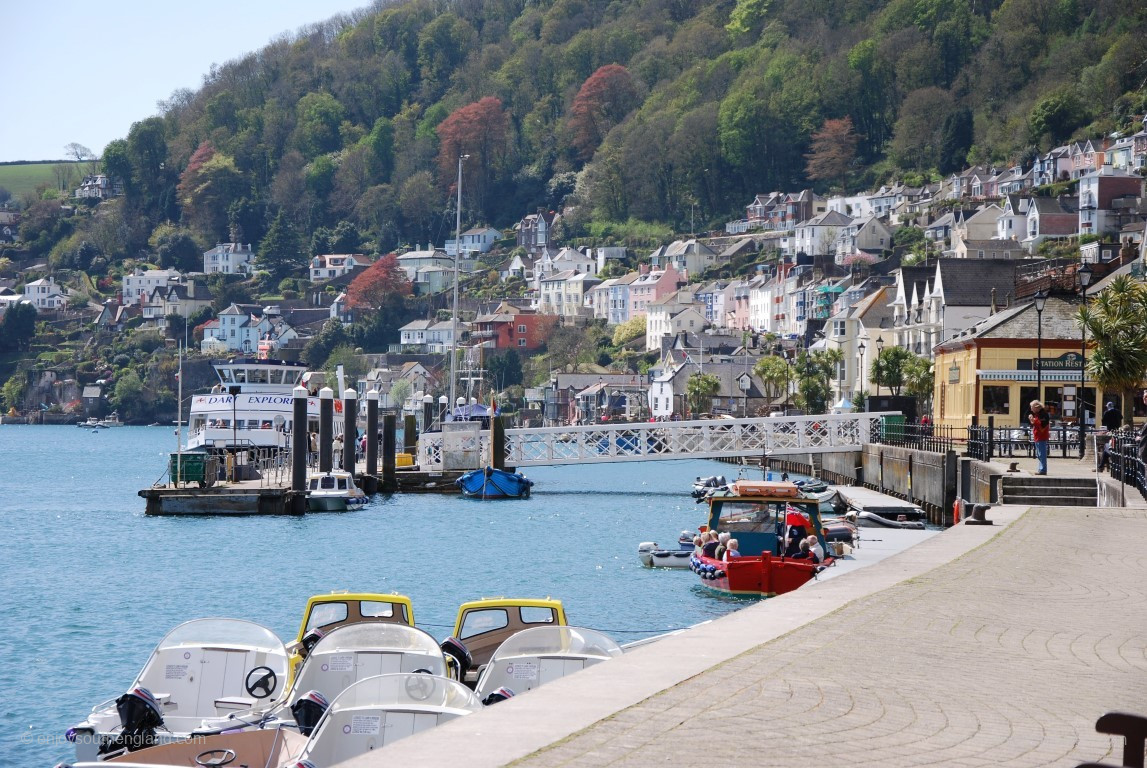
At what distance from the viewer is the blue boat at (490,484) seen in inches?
2562

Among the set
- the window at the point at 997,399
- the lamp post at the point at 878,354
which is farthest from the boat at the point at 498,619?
the lamp post at the point at 878,354

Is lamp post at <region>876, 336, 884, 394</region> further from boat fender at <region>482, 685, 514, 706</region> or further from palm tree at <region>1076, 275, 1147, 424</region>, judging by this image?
boat fender at <region>482, 685, 514, 706</region>

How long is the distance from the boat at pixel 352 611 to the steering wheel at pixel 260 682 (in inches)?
137

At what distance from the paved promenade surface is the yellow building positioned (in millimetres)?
40241

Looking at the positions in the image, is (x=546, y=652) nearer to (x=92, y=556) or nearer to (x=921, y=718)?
(x=921, y=718)

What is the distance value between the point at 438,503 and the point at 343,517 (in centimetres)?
810

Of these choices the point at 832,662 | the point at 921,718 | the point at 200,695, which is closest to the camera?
the point at 921,718

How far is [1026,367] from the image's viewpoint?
195 feet

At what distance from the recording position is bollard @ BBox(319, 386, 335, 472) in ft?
189

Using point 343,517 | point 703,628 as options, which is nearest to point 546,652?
point 703,628

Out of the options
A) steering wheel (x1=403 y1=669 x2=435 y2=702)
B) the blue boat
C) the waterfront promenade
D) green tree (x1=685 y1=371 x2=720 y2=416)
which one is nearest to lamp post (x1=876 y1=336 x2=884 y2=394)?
green tree (x1=685 y1=371 x2=720 y2=416)

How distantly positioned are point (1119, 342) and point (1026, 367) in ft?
43.4

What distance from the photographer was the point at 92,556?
147ft

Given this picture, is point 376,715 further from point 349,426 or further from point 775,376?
point 775,376
